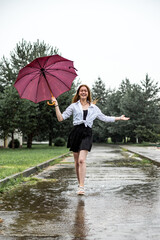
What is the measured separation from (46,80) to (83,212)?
9.92ft

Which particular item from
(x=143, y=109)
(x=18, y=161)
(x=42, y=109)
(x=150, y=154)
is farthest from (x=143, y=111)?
(x=18, y=161)

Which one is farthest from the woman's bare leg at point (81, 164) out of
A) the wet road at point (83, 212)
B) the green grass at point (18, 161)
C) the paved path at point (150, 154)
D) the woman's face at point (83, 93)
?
the paved path at point (150, 154)

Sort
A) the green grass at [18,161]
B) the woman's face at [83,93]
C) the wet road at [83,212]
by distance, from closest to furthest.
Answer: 1. the wet road at [83,212]
2. the woman's face at [83,93]
3. the green grass at [18,161]

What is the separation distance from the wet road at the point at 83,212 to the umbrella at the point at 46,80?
6.59ft

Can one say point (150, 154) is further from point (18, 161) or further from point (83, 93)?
point (83, 93)

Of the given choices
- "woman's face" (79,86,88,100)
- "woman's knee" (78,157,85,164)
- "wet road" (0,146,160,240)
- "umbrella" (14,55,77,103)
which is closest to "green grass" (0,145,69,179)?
"wet road" (0,146,160,240)

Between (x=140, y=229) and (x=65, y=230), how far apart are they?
0.87 m

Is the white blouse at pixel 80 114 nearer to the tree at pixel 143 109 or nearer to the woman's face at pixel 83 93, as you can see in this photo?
the woman's face at pixel 83 93

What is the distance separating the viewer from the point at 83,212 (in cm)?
497

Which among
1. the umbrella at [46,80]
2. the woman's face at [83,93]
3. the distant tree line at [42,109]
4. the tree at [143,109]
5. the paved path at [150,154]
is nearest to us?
the woman's face at [83,93]

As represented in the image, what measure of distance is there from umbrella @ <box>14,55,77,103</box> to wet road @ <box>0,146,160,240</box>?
2.01 metres

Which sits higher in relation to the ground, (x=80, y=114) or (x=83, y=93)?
(x=83, y=93)

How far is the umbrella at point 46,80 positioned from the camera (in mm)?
6930

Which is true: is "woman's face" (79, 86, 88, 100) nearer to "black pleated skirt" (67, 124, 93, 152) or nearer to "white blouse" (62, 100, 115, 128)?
"white blouse" (62, 100, 115, 128)
